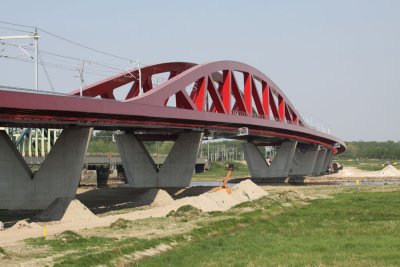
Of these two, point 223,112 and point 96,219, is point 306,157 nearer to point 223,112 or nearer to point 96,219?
point 223,112

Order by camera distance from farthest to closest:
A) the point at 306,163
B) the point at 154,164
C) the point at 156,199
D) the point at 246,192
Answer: the point at 306,163 → the point at 154,164 → the point at 246,192 → the point at 156,199

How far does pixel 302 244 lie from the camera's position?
27.5 metres

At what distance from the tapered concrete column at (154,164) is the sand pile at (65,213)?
25212 millimetres

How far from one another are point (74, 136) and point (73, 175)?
305cm

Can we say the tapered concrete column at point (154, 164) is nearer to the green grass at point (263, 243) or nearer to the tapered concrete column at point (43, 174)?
the tapered concrete column at point (43, 174)

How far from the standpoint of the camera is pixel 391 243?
27250 millimetres

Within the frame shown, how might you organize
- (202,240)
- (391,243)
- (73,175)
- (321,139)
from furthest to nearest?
(321,139) → (73,175) → (202,240) → (391,243)

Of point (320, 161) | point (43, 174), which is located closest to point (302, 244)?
point (43, 174)

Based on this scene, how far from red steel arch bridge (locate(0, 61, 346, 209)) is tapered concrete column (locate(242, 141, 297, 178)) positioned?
0.58ft

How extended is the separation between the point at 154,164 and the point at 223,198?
16.2 m

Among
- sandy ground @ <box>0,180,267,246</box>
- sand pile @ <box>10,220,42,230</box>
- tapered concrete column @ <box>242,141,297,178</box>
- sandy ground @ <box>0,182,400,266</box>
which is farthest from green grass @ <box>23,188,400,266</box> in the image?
tapered concrete column @ <box>242,141,297,178</box>

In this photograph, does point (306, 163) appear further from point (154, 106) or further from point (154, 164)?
point (154, 106)

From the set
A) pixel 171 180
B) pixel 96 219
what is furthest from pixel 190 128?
pixel 96 219

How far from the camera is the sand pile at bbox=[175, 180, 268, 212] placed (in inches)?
1994
